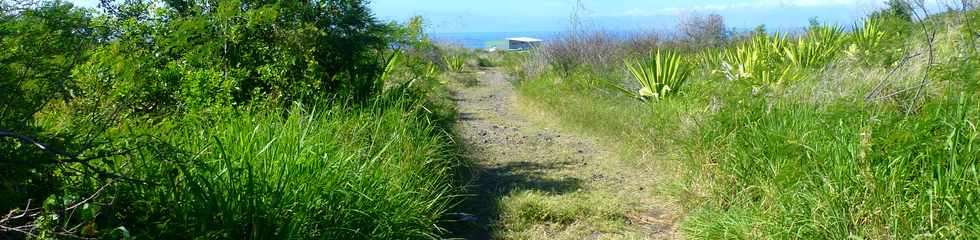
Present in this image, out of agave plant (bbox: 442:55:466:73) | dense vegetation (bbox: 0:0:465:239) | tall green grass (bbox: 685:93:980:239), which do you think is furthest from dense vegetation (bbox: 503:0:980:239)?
agave plant (bbox: 442:55:466:73)

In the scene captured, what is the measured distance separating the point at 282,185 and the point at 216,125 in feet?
3.89

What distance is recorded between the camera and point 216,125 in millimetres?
5562

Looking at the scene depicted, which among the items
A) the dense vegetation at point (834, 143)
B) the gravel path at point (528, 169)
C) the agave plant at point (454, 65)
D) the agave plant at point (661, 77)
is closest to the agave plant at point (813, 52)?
the dense vegetation at point (834, 143)

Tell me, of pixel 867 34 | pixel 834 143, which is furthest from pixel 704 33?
pixel 834 143

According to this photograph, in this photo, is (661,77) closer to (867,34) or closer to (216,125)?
(867,34)

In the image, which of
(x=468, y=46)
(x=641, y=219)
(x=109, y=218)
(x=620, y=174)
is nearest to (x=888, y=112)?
(x=641, y=219)

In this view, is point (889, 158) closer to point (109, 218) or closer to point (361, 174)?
point (361, 174)

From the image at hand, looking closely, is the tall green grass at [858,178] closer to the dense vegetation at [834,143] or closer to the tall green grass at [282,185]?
the dense vegetation at [834,143]

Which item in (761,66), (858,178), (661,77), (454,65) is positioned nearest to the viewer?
(858,178)

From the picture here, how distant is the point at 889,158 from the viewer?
4914mm

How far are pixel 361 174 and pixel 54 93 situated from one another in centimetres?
178

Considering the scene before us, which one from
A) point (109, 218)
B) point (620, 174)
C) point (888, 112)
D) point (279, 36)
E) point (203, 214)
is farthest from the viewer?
point (620, 174)

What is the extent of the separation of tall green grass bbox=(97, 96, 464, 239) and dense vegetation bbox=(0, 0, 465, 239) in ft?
0.04

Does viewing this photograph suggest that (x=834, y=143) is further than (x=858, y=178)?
Yes
